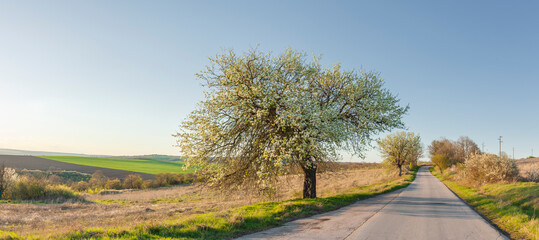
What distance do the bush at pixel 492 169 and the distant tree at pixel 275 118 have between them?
54.8ft

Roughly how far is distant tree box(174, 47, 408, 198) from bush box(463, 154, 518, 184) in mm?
16707

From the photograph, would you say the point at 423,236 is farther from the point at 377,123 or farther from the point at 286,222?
the point at 377,123

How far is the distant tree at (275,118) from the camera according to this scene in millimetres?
15945

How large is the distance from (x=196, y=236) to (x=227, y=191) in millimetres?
9573

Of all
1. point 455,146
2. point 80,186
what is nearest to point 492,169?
point 80,186

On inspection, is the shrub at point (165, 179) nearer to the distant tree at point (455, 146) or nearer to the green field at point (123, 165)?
the green field at point (123, 165)

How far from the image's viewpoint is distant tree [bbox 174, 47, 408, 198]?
15.9 meters

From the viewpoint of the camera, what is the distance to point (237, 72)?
56.7 ft

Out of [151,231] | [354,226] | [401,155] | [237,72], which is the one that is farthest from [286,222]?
[401,155]

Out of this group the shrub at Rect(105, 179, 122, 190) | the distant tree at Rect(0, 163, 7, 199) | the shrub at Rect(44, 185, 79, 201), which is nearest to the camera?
the shrub at Rect(44, 185, 79, 201)

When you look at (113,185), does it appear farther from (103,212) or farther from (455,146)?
(455,146)

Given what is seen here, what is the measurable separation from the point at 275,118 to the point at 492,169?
82.6ft

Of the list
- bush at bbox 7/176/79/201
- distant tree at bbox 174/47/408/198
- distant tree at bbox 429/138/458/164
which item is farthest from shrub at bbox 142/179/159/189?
distant tree at bbox 429/138/458/164

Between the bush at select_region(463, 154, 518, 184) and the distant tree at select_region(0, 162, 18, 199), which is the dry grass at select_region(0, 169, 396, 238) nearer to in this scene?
the distant tree at select_region(0, 162, 18, 199)
